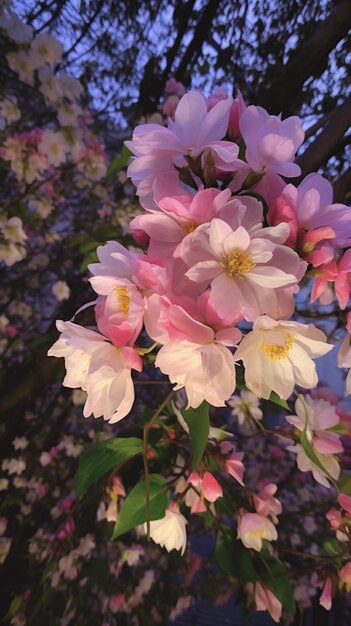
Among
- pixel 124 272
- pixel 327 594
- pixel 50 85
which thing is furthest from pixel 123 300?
pixel 50 85

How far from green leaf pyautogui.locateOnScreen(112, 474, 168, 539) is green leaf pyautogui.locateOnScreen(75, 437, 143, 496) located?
1.7 inches

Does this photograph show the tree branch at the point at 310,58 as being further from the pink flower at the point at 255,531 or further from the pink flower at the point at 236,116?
the pink flower at the point at 255,531

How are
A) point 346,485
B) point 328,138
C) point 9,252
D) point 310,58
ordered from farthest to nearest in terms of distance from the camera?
point 9,252, point 310,58, point 328,138, point 346,485

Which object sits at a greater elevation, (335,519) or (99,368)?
(99,368)

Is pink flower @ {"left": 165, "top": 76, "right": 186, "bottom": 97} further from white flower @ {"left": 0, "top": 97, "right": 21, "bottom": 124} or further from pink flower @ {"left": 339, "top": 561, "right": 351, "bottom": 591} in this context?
pink flower @ {"left": 339, "top": 561, "right": 351, "bottom": 591}

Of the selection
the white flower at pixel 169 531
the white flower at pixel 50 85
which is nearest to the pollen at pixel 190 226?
the white flower at pixel 169 531

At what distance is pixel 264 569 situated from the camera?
1.93 feet

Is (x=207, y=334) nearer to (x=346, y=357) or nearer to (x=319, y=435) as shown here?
(x=346, y=357)

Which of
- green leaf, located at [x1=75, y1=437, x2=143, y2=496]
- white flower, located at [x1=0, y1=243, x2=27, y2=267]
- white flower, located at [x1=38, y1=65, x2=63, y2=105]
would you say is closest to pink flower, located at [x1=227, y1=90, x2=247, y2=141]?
green leaf, located at [x1=75, y1=437, x2=143, y2=496]

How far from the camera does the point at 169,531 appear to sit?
1.86 feet

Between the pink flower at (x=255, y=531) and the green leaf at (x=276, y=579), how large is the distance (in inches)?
2.0

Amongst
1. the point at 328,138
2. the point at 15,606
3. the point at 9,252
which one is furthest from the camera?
the point at 9,252

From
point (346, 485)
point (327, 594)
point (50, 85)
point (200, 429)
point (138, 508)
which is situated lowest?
point (327, 594)

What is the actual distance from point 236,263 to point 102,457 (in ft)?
1.20
